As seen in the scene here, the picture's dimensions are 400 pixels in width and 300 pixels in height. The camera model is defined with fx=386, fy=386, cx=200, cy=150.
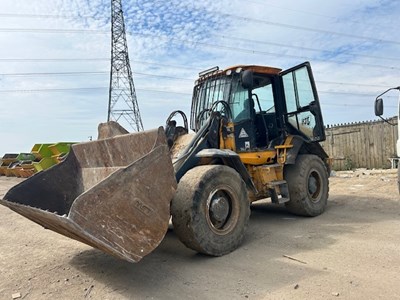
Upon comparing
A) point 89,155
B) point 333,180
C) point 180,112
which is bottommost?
point 333,180

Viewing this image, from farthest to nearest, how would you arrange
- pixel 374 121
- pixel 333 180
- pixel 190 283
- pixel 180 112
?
pixel 374 121 → pixel 333 180 → pixel 180 112 → pixel 190 283

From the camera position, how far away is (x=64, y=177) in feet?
19.7

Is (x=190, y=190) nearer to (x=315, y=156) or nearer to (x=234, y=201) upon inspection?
(x=234, y=201)

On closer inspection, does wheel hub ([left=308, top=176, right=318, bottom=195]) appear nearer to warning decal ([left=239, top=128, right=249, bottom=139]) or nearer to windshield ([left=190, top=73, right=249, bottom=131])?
warning decal ([left=239, top=128, right=249, bottom=139])

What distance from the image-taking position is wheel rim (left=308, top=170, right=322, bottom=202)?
24.4 feet

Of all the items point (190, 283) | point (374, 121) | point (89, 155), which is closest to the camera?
point (190, 283)

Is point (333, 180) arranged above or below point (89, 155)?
below

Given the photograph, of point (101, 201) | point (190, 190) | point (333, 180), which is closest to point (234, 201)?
point (190, 190)

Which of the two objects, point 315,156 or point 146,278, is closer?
point 146,278

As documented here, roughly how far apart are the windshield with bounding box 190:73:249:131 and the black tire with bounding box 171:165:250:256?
5.71ft

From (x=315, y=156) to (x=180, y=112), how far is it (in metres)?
2.86

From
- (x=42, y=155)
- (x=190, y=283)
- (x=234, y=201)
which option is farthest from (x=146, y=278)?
(x=42, y=155)

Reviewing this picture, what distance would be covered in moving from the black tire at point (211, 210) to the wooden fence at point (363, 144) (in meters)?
9.98

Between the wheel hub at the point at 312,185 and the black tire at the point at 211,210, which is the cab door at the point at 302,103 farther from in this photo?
the black tire at the point at 211,210
